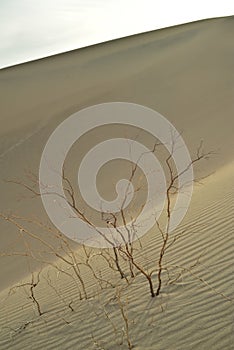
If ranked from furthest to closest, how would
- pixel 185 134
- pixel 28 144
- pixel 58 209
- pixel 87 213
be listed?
pixel 28 144 → pixel 185 134 → pixel 58 209 → pixel 87 213

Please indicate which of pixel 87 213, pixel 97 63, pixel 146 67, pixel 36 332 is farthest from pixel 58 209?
pixel 97 63

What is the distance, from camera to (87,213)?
30.2 feet

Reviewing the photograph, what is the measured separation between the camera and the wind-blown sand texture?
11.2 ft

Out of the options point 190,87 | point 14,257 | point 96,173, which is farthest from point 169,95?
point 14,257

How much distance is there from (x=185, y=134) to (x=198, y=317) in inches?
407

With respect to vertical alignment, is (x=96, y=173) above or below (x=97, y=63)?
below

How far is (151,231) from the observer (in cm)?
618

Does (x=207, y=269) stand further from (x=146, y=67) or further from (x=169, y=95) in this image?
(x=146, y=67)

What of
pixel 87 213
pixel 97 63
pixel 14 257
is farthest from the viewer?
pixel 97 63

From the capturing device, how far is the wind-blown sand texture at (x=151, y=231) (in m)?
3.41

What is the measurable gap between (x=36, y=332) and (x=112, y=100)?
594 inches

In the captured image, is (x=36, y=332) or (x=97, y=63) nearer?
(x=36, y=332)

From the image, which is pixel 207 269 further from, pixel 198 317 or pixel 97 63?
pixel 97 63

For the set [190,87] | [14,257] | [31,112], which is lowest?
[14,257]
